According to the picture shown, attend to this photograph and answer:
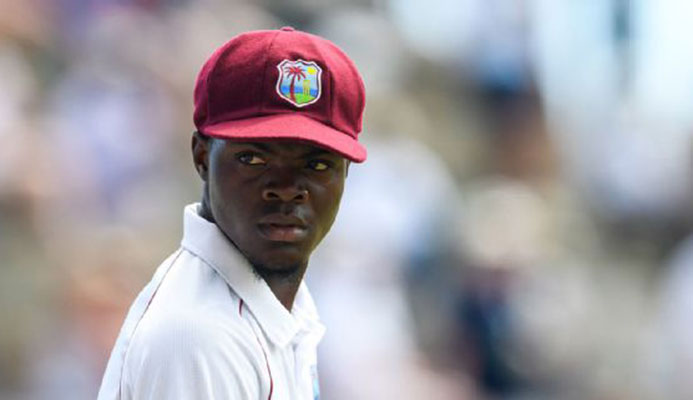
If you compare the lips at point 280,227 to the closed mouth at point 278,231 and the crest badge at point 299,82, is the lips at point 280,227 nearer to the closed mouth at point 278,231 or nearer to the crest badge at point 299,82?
the closed mouth at point 278,231

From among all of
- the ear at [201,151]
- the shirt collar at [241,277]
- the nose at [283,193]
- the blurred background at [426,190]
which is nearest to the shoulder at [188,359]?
the shirt collar at [241,277]

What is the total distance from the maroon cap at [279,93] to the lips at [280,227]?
149 mm

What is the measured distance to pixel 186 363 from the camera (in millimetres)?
1977

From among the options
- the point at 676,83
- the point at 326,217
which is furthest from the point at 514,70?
the point at 326,217

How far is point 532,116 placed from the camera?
21.9 feet

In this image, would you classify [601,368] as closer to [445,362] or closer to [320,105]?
[445,362]

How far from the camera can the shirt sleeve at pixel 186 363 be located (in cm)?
197

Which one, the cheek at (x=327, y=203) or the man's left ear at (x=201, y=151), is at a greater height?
the man's left ear at (x=201, y=151)

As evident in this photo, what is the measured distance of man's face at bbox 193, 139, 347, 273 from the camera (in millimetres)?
2186

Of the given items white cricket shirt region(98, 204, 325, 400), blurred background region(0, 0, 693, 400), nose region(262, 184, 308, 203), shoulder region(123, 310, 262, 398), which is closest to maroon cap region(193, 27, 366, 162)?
nose region(262, 184, 308, 203)

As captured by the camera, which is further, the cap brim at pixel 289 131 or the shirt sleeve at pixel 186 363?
the cap brim at pixel 289 131

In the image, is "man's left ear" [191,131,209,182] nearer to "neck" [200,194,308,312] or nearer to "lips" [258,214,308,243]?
"neck" [200,194,308,312]

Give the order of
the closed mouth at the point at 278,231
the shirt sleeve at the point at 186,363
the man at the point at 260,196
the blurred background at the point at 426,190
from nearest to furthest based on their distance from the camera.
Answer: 1. the shirt sleeve at the point at 186,363
2. the man at the point at 260,196
3. the closed mouth at the point at 278,231
4. the blurred background at the point at 426,190

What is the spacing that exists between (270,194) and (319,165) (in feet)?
0.34
